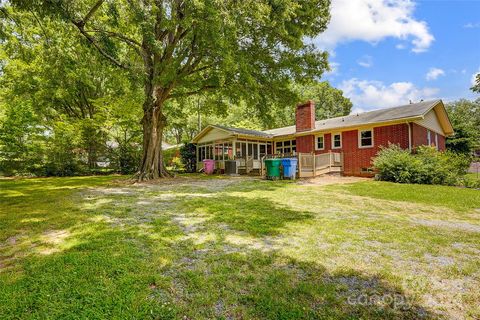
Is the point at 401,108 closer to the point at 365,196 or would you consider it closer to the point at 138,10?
the point at 365,196

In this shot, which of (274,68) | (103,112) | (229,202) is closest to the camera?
(229,202)

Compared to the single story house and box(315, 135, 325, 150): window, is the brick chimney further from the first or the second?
box(315, 135, 325, 150): window

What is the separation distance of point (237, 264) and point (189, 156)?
21.3 metres

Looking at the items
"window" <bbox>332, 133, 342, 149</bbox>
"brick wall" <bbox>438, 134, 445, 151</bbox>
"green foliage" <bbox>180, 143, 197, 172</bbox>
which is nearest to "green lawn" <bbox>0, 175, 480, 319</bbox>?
"window" <bbox>332, 133, 342, 149</bbox>

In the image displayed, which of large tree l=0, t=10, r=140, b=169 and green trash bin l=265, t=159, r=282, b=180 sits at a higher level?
large tree l=0, t=10, r=140, b=169

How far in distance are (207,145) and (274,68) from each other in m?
10.8

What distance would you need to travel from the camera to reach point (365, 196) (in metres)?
8.52

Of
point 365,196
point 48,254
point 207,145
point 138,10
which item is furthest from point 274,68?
point 48,254

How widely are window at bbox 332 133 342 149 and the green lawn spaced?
11.4m

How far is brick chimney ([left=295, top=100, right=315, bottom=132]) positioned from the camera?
1878cm

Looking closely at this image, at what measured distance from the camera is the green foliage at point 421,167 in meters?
11.2

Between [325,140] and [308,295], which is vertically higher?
[325,140]

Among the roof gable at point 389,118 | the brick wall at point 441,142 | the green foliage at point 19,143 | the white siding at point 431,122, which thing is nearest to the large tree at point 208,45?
the roof gable at point 389,118

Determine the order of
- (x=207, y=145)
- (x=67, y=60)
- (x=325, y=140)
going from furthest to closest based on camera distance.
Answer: (x=207, y=145), (x=325, y=140), (x=67, y=60)
